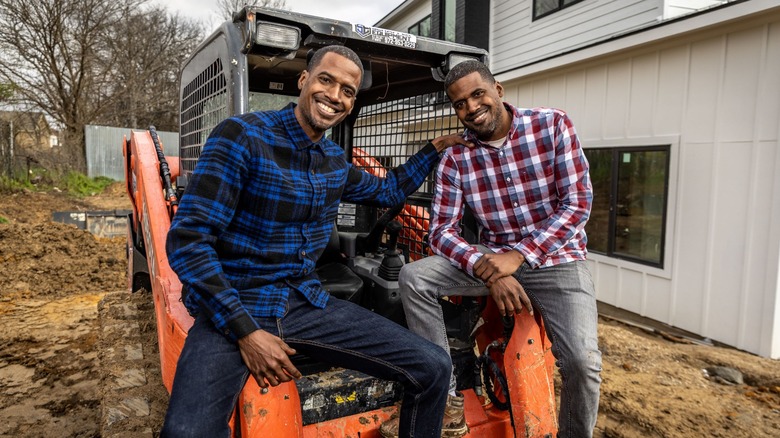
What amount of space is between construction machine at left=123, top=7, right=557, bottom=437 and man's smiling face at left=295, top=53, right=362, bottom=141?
0.15 metres

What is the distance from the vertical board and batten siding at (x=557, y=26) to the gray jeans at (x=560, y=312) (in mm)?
5317

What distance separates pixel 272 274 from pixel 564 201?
1.32m

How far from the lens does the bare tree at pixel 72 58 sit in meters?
18.4

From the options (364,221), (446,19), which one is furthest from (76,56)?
(364,221)

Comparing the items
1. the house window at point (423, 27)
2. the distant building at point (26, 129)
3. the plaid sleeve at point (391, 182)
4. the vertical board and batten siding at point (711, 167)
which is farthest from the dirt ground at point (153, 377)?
the distant building at point (26, 129)

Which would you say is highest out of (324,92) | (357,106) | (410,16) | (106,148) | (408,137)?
(410,16)

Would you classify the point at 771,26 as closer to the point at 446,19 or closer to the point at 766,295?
the point at 766,295

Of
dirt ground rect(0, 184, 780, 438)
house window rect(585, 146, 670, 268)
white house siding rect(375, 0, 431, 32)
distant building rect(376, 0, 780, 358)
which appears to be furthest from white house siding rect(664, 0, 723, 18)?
white house siding rect(375, 0, 431, 32)

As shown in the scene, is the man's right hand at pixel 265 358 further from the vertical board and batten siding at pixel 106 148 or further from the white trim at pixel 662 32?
the vertical board and batten siding at pixel 106 148

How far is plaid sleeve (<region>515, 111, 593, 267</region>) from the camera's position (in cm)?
245

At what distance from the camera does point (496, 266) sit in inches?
94.6

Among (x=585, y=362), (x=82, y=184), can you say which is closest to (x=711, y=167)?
(x=585, y=362)

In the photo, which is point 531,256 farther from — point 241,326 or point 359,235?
point 241,326

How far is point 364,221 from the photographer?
11.8ft
